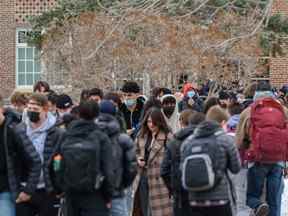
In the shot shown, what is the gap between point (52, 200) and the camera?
10.5 meters

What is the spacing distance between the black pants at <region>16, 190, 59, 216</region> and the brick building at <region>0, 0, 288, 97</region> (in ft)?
87.7

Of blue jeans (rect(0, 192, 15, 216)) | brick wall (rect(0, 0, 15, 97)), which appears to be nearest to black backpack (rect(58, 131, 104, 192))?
blue jeans (rect(0, 192, 15, 216))

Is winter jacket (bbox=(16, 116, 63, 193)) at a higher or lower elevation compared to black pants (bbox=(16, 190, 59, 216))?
higher

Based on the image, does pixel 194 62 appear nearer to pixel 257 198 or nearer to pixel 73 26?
pixel 73 26

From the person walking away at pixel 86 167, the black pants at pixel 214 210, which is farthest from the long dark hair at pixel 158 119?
the person walking away at pixel 86 167

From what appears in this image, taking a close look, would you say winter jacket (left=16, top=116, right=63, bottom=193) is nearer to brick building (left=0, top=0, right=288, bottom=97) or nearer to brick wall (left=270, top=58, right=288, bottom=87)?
brick building (left=0, top=0, right=288, bottom=97)

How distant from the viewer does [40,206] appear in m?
10.5

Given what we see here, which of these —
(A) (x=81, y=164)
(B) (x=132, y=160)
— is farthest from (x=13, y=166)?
(B) (x=132, y=160)

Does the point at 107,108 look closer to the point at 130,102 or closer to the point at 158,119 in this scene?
the point at 158,119

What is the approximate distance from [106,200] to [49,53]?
762 inches

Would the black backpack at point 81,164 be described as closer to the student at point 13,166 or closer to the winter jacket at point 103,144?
the winter jacket at point 103,144

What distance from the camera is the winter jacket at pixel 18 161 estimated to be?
9.48 metres

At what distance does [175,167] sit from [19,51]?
28.2 m

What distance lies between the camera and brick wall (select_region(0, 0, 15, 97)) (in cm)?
3725
